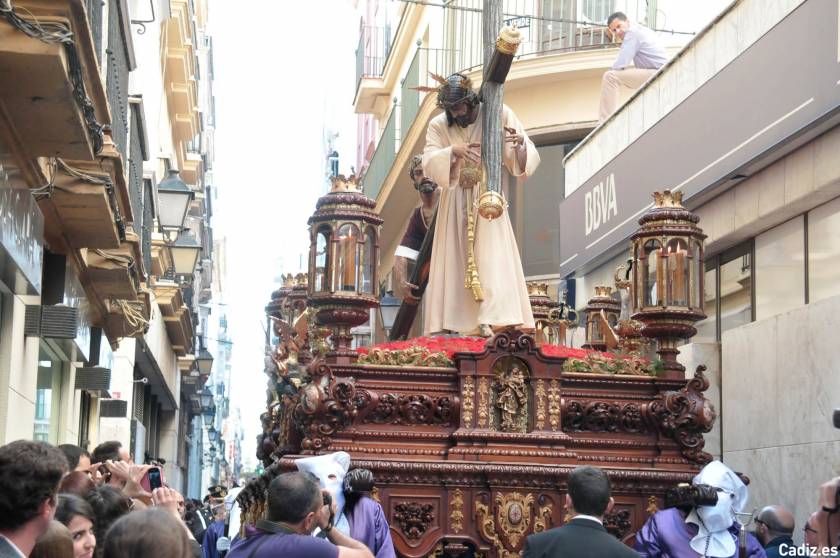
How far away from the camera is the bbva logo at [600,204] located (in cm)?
1430

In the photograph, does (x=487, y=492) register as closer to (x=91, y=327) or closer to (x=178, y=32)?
(x=91, y=327)

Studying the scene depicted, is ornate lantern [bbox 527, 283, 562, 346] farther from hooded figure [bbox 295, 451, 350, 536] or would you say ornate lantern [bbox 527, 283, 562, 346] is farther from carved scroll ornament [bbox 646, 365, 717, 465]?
hooded figure [bbox 295, 451, 350, 536]

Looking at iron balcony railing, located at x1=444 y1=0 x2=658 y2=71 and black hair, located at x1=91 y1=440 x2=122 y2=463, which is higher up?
iron balcony railing, located at x1=444 y1=0 x2=658 y2=71

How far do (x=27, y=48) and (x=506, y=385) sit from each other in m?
3.24

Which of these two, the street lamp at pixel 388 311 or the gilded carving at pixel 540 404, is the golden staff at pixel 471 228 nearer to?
the gilded carving at pixel 540 404

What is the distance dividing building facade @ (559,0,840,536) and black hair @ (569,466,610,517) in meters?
3.86

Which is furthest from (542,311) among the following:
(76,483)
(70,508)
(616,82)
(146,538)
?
(146,538)

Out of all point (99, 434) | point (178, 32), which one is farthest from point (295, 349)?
point (178, 32)

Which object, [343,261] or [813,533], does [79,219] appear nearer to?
[343,261]

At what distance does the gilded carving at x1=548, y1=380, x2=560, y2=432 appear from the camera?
8.73 metres

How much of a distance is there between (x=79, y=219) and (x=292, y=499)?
6755mm

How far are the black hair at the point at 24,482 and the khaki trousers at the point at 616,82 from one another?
12.4 meters

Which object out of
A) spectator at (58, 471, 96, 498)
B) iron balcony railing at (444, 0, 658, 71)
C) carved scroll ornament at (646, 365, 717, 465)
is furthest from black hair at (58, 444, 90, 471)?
iron balcony railing at (444, 0, 658, 71)

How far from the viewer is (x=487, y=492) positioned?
8.52 meters
